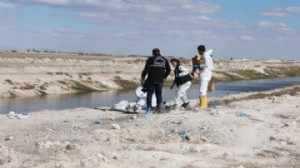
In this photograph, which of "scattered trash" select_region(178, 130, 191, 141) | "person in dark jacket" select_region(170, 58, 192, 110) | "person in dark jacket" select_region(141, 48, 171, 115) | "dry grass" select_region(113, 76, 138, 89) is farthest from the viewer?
"dry grass" select_region(113, 76, 138, 89)

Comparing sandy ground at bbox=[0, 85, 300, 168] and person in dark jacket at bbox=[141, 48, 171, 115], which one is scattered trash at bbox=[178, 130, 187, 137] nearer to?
sandy ground at bbox=[0, 85, 300, 168]

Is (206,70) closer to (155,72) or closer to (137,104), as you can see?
(155,72)

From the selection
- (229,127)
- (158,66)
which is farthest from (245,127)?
(158,66)

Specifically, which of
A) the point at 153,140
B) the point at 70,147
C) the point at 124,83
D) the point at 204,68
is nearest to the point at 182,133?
the point at 153,140

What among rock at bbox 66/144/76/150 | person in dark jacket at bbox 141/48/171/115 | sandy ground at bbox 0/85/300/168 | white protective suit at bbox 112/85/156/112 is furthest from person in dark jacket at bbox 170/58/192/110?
rock at bbox 66/144/76/150

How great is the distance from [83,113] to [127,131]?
5.68 meters

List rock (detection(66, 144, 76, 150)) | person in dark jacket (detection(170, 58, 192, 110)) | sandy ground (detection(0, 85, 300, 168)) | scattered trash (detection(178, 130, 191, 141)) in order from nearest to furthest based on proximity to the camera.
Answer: sandy ground (detection(0, 85, 300, 168))
rock (detection(66, 144, 76, 150))
scattered trash (detection(178, 130, 191, 141))
person in dark jacket (detection(170, 58, 192, 110))

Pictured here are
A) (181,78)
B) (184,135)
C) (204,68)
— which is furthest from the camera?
(181,78)

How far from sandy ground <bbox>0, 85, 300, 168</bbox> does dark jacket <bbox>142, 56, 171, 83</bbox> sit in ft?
3.97

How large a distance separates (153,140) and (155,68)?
5016 millimetres

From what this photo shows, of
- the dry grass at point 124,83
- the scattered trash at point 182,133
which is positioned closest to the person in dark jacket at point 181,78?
the scattered trash at point 182,133

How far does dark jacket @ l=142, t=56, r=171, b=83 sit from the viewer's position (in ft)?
57.2

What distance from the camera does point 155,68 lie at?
17438 mm

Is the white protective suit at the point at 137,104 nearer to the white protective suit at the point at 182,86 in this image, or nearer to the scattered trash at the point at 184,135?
the white protective suit at the point at 182,86
